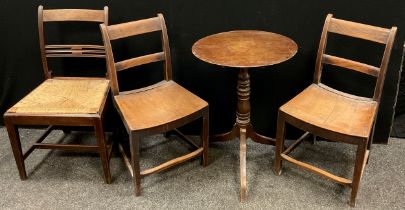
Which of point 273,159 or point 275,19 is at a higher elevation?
point 275,19

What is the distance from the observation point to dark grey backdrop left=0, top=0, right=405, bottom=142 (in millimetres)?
2527

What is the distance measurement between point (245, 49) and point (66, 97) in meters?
1.08

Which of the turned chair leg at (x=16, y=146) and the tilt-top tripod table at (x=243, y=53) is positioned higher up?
the tilt-top tripod table at (x=243, y=53)

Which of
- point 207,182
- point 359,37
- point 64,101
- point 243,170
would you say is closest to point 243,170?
point 243,170

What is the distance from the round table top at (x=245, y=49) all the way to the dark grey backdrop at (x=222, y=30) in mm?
148

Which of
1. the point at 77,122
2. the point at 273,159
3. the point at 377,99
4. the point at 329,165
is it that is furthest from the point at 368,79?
the point at 77,122

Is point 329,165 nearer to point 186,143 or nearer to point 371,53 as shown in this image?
point 371,53

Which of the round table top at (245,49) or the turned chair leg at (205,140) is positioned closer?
the round table top at (245,49)

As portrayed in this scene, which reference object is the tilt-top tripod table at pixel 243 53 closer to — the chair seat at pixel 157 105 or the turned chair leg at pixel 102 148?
the chair seat at pixel 157 105

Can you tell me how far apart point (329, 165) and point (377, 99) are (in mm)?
558

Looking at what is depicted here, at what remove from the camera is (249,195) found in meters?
2.42

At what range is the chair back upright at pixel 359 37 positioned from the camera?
221 cm

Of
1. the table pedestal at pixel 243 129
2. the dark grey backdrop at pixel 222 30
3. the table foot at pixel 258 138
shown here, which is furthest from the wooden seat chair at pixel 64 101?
the table foot at pixel 258 138

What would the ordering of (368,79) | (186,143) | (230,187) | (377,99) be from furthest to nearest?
(186,143), (368,79), (230,187), (377,99)
